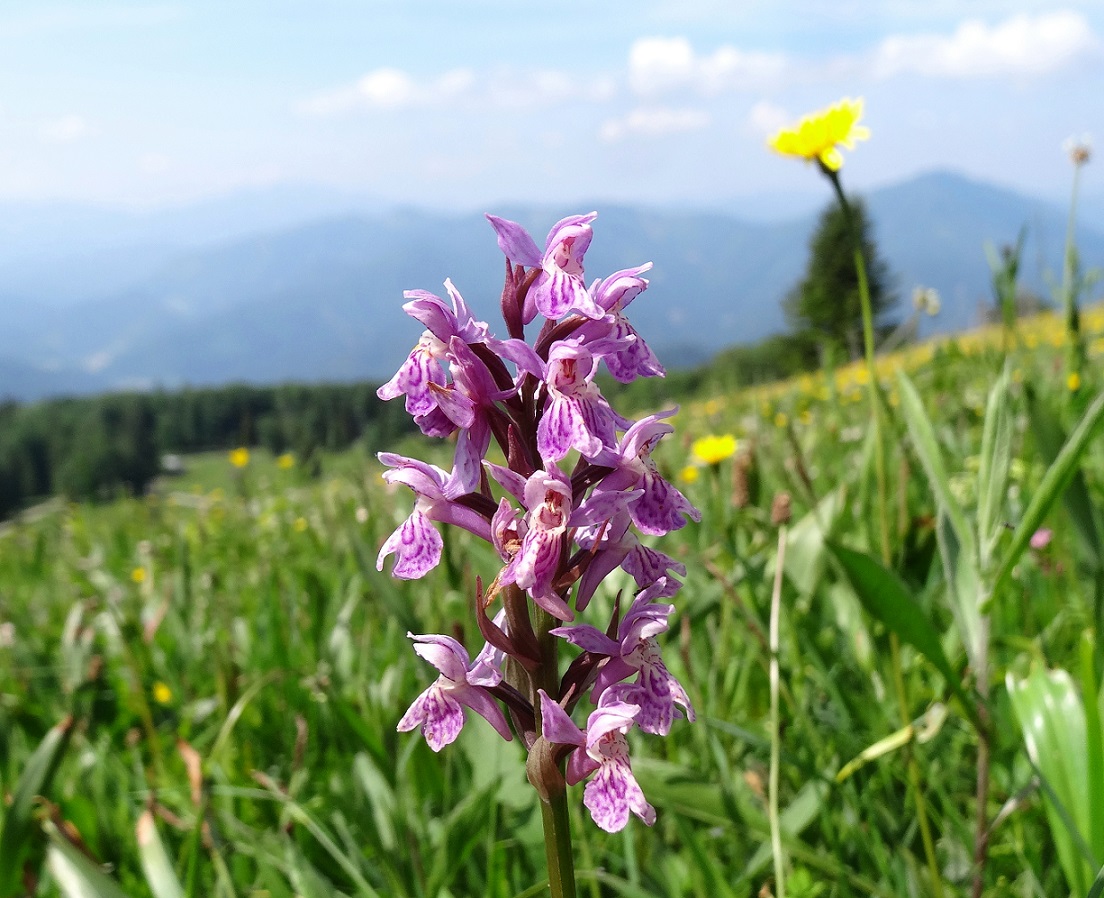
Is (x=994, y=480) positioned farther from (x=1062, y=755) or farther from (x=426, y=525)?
(x=426, y=525)

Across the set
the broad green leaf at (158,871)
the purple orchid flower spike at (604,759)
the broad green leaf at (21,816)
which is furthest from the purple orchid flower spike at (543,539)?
the broad green leaf at (21,816)

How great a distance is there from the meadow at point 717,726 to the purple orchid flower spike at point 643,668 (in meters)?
0.33

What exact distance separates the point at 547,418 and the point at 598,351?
0.13 m

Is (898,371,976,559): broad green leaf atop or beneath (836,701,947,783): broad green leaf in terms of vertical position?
atop

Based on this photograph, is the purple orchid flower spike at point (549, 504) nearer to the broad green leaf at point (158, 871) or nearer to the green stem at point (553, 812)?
the green stem at point (553, 812)

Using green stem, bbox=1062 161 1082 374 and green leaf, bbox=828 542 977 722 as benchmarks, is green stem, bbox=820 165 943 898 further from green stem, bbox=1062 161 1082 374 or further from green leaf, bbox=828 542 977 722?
green stem, bbox=1062 161 1082 374

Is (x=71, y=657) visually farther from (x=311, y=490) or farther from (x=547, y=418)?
(x=311, y=490)

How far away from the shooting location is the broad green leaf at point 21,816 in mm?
1820

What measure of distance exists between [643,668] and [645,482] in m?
0.28

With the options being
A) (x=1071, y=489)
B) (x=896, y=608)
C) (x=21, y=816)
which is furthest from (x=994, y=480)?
(x=21, y=816)

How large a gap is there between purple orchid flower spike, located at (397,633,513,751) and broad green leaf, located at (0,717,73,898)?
3.49 ft

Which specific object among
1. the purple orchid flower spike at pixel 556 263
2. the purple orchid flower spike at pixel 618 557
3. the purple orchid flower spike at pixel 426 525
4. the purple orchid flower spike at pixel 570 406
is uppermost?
the purple orchid flower spike at pixel 556 263

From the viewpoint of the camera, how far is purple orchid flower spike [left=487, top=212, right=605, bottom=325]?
1220 mm

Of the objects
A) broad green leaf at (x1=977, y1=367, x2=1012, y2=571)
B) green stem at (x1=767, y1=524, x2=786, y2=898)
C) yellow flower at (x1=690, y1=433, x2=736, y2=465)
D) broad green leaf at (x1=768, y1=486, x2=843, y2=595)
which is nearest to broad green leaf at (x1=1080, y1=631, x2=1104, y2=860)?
broad green leaf at (x1=977, y1=367, x2=1012, y2=571)
